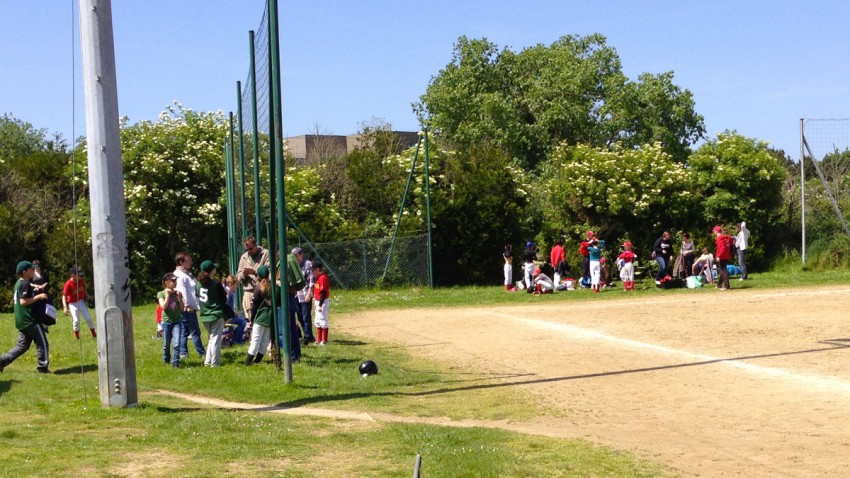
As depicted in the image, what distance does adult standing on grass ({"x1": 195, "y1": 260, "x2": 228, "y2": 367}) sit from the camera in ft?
49.6

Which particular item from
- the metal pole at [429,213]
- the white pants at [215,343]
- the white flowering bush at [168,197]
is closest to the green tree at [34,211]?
the white flowering bush at [168,197]

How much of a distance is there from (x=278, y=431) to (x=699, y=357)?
7.87 m

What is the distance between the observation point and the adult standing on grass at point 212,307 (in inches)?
595

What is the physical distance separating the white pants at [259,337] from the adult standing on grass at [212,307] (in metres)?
0.53

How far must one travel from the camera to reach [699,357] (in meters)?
15.4

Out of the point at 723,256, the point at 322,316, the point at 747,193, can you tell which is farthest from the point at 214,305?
the point at 747,193

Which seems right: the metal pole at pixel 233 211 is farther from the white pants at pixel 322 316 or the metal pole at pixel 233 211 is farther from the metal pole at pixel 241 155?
the white pants at pixel 322 316

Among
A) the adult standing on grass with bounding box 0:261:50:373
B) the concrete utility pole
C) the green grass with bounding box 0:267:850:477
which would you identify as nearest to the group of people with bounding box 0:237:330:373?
the adult standing on grass with bounding box 0:261:50:373

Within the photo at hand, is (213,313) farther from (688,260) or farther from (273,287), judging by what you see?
(688,260)

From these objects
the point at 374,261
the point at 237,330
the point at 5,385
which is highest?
the point at 374,261

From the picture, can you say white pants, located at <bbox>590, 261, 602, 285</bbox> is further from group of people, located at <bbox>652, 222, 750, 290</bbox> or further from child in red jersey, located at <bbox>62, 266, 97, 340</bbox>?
child in red jersey, located at <bbox>62, 266, 97, 340</bbox>

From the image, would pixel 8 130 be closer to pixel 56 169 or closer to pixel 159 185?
pixel 56 169

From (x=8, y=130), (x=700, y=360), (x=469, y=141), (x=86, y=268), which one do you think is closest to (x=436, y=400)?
(x=700, y=360)

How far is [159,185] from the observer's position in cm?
3672
